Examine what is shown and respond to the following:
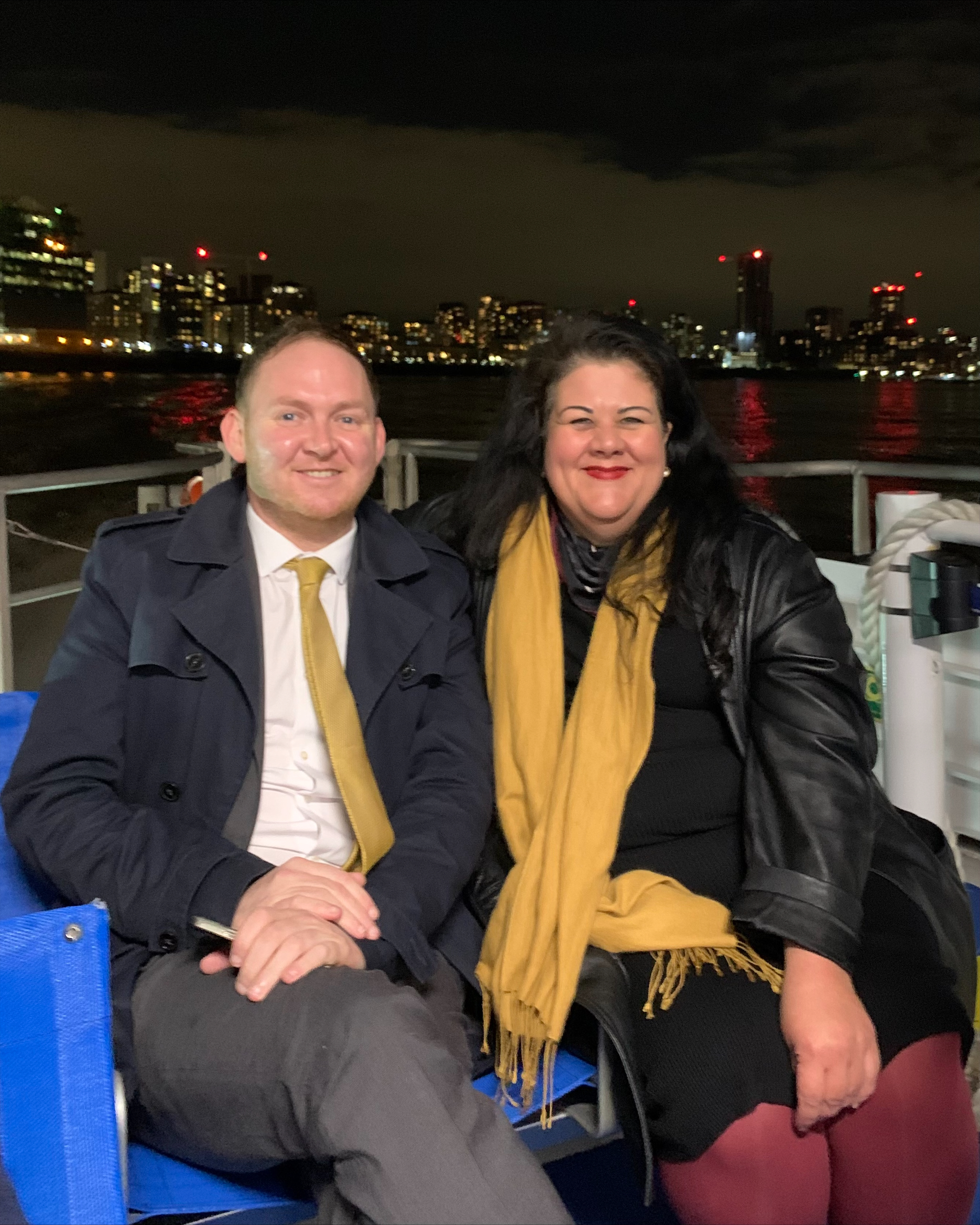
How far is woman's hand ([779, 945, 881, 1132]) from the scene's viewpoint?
1.80 meters

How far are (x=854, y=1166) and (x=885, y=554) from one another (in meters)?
1.30

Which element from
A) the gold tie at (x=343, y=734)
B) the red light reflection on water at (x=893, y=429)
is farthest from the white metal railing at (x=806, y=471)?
the red light reflection on water at (x=893, y=429)

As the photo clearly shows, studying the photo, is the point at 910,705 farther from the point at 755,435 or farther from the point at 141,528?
the point at 755,435

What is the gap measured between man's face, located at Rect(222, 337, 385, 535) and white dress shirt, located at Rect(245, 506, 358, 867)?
0.16 m

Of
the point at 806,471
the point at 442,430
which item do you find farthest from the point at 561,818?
the point at 442,430

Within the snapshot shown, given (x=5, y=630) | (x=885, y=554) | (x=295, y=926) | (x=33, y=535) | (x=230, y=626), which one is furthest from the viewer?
(x=33, y=535)

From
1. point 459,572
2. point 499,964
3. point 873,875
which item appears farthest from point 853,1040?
point 459,572

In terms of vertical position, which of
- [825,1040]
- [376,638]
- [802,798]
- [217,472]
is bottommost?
[825,1040]

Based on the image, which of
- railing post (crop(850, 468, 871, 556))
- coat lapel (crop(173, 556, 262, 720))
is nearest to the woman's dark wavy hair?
coat lapel (crop(173, 556, 262, 720))

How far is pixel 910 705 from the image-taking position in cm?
266

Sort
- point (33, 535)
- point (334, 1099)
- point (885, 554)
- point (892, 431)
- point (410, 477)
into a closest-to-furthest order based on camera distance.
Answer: point (334, 1099) < point (885, 554) < point (33, 535) < point (410, 477) < point (892, 431)

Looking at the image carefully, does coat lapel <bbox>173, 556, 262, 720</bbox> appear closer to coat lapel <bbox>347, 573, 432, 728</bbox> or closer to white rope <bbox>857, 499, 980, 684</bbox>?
coat lapel <bbox>347, 573, 432, 728</bbox>

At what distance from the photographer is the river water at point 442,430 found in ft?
103

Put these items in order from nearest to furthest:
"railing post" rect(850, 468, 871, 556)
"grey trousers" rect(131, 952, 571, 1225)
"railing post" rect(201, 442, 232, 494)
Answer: "grey trousers" rect(131, 952, 571, 1225) < "railing post" rect(850, 468, 871, 556) < "railing post" rect(201, 442, 232, 494)
